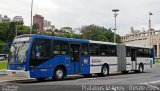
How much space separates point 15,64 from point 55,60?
279 cm

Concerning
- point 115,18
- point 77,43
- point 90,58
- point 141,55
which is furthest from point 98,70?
point 115,18

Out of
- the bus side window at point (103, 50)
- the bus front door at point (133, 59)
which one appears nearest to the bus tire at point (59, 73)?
the bus side window at point (103, 50)

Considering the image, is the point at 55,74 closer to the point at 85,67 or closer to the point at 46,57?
the point at 46,57

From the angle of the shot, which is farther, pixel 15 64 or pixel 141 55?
pixel 141 55

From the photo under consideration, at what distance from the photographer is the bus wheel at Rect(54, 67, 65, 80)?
76.7 ft

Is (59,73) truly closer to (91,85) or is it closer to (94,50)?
(94,50)

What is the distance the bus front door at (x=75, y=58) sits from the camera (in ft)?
81.7

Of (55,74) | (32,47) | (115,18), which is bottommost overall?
(55,74)

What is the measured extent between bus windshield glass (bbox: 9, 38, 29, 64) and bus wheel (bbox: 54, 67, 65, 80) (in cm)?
280

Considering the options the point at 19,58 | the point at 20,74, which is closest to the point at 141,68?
the point at 19,58

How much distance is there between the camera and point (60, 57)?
78.0 feet

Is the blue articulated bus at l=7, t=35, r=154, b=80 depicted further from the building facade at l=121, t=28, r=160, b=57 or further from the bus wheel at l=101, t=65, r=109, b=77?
the building facade at l=121, t=28, r=160, b=57

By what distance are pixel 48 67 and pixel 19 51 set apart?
2.14 m

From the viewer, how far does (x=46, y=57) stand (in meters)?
22.7
